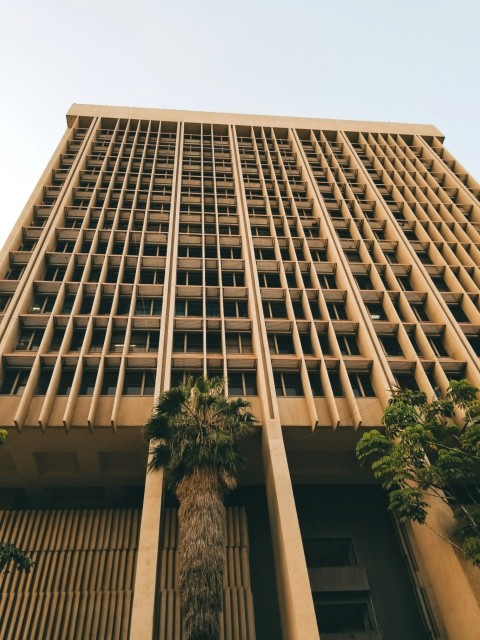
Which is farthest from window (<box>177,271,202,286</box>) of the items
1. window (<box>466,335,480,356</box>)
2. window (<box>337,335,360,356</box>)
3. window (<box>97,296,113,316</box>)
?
window (<box>466,335,480,356</box>)

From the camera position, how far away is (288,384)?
22.2 m

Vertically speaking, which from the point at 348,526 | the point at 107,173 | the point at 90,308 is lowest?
the point at 348,526

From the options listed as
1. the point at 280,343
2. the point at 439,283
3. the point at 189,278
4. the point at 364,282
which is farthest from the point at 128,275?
the point at 439,283

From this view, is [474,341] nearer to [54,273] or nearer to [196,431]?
[196,431]

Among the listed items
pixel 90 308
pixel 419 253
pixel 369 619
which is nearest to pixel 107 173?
pixel 90 308

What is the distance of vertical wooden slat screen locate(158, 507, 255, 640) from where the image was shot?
52.9ft

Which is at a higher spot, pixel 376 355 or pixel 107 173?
pixel 107 173

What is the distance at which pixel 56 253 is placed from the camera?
2612 cm

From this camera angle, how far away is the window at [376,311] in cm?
2552

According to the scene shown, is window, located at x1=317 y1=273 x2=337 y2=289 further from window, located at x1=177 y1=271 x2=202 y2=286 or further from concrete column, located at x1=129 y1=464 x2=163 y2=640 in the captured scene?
concrete column, located at x1=129 y1=464 x2=163 y2=640

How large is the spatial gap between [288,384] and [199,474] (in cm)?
960

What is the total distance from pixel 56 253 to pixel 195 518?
19.7 meters

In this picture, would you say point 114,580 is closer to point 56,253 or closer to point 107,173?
point 56,253

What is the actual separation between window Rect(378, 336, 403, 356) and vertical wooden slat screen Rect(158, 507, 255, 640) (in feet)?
39.2
